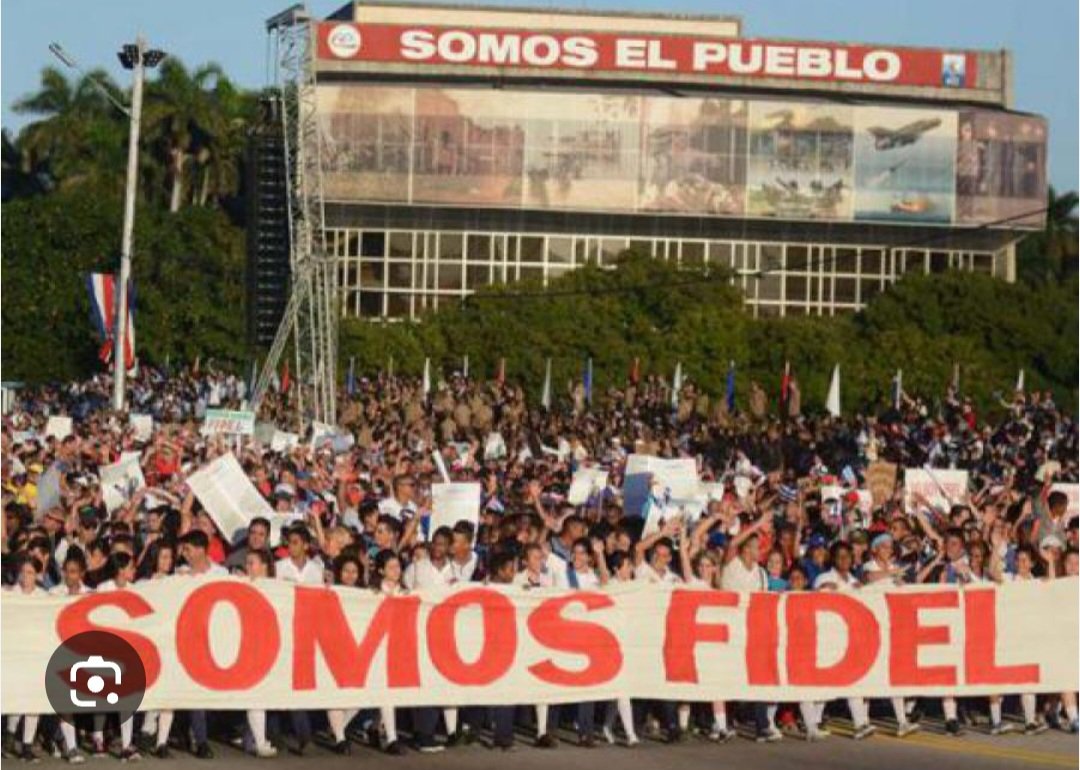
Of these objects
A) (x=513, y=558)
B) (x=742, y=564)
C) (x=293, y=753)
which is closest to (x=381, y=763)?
(x=293, y=753)

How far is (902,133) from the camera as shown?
364 ft

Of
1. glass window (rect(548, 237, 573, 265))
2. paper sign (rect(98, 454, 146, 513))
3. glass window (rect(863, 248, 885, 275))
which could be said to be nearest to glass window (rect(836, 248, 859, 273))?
glass window (rect(863, 248, 885, 275))

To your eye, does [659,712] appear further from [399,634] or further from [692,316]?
[692,316]

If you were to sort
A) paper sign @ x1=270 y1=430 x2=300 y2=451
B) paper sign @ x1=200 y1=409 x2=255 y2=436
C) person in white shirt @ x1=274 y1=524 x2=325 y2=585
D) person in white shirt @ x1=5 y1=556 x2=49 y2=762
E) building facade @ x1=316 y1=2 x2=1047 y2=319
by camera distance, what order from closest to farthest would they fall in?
person in white shirt @ x1=5 y1=556 x2=49 y2=762
person in white shirt @ x1=274 y1=524 x2=325 y2=585
paper sign @ x1=270 y1=430 x2=300 y2=451
paper sign @ x1=200 y1=409 x2=255 y2=436
building facade @ x1=316 y1=2 x2=1047 y2=319

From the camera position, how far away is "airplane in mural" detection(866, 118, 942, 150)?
11069cm

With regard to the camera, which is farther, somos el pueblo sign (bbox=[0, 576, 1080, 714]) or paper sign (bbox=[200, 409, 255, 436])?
paper sign (bbox=[200, 409, 255, 436])

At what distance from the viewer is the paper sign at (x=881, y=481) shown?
28.3 metres

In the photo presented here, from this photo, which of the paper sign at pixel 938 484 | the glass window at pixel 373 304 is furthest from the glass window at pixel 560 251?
the paper sign at pixel 938 484

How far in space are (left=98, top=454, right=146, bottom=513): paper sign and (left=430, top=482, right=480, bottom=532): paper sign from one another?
120 inches

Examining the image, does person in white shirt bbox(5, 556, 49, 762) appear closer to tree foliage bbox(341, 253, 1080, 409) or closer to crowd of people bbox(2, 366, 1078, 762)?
crowd of people bbox(2, 366, 1078, 762)

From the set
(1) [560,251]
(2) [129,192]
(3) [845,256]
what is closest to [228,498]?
(2) [129,192]

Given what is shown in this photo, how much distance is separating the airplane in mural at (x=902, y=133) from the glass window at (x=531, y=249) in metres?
13.3

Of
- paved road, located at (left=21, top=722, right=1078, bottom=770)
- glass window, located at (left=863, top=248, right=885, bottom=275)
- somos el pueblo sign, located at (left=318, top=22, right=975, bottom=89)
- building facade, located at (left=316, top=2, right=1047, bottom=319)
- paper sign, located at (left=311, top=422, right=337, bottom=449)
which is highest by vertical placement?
somos el pueblo sign, located at (left=318, top=22, right=975, bottom=89)

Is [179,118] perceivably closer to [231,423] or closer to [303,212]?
→ [303,212]
